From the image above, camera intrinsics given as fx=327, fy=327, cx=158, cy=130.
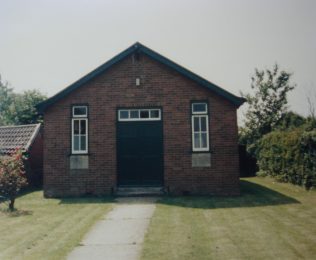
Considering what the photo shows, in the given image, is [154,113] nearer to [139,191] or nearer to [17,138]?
[139,191]

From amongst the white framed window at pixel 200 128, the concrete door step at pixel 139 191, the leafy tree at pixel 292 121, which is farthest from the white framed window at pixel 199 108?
the leafy tree at pixel 292 121

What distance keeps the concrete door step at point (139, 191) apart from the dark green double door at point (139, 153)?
0.79 ft

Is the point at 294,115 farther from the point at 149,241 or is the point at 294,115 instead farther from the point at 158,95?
the point at 149,241

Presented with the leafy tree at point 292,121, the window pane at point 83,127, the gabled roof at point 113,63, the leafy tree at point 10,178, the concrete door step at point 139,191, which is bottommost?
the concrete door step at point 139,191

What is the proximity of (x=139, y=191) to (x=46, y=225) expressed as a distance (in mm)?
4849

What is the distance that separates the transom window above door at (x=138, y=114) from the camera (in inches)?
530

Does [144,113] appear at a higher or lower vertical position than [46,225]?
higher

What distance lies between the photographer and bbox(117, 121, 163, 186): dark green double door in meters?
13.4

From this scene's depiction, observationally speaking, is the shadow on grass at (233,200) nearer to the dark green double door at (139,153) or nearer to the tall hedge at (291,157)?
the dark green double door at (139,153)

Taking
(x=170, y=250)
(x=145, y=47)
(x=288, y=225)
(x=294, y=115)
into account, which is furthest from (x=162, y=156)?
(x=294, y=115)

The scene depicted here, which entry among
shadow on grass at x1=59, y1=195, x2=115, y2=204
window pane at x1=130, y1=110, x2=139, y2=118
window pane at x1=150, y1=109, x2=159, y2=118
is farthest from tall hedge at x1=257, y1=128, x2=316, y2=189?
shadow on grass at x1=59, y1=195, x2=115, y2=204

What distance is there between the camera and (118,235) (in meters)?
7.63

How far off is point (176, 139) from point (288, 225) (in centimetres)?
593

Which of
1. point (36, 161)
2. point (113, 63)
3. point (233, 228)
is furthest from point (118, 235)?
point (36, 161)
